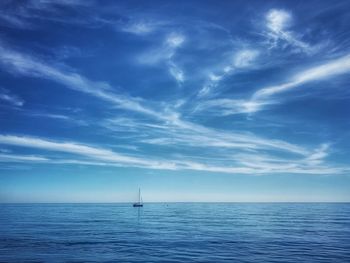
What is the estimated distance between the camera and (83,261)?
33094 millimetres

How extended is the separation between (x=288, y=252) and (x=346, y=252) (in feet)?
24.2

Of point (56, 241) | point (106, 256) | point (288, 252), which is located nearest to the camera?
point (106, 256)

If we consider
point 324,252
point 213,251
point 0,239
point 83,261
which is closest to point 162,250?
point 213,251

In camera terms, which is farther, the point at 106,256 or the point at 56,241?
the point at 56,241

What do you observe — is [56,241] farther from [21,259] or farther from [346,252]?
[346,252]

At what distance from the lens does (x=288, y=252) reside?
38938 millimetres

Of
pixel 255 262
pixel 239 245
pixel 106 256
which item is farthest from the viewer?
pixel 239 245

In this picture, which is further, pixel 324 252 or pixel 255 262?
pixel 324 252

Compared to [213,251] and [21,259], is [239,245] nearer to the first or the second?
[213,251]

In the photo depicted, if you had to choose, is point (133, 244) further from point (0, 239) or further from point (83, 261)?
point (0, 239)

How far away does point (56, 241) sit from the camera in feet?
154

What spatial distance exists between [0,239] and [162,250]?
26.7 metres

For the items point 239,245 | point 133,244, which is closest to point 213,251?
point 239,245

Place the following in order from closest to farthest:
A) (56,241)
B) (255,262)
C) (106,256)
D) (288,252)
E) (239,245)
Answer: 1. (255,262)
2. (106,256)
3. (288,252)
4. (239,245)
5. (56,241)
